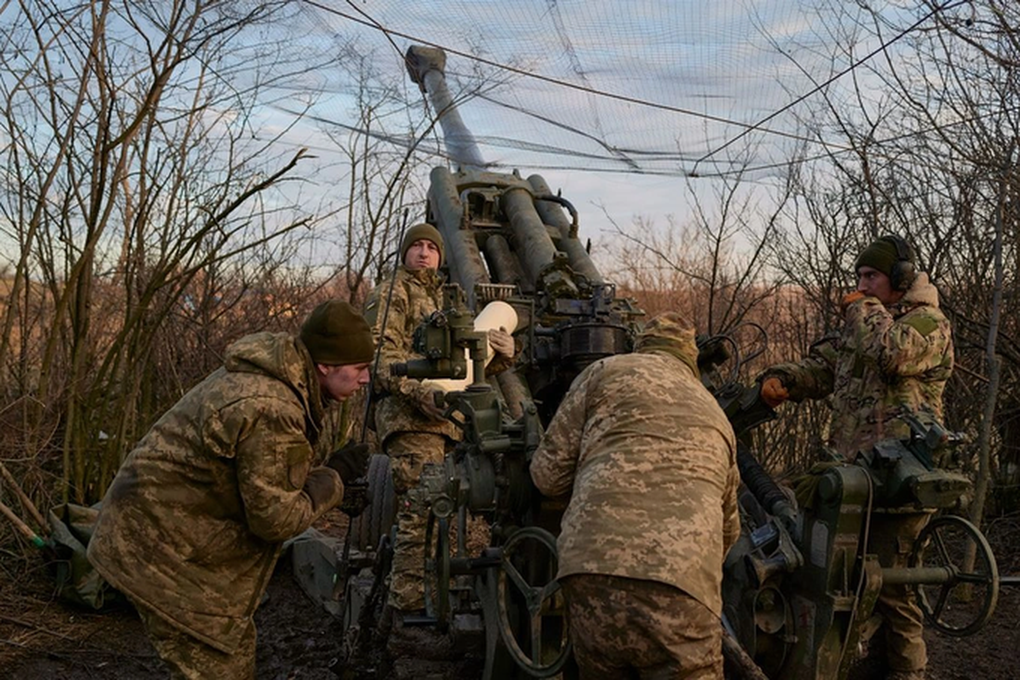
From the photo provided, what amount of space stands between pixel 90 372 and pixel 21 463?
2.49 feet

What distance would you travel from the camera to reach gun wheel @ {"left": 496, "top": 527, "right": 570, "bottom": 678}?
11.8 ft

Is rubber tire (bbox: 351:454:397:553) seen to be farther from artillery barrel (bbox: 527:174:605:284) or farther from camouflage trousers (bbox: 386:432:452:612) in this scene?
artillery barrel (bbox: 527:174:605:284)

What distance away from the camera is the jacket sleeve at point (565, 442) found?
339 centimetres

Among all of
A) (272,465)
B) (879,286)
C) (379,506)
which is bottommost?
(379,506)

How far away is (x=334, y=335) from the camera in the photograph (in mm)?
3322

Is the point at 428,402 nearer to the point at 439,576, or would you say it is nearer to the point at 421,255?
the point at 421,255

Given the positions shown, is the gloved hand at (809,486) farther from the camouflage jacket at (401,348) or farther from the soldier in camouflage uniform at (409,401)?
the camouflage jacket at (401,348)

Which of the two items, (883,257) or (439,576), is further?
(883,257)

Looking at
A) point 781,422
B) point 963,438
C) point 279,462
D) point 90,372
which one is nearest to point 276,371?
point 279,462

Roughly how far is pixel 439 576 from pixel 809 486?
153 cm

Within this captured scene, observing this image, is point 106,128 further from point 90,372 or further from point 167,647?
point 167,647

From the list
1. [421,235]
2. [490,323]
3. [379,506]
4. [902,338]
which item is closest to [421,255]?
[421,235]

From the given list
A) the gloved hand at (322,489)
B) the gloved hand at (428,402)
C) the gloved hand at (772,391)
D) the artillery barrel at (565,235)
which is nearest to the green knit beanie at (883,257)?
the gloved hand at (772,391)

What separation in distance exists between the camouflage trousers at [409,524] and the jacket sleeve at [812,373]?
6.21 ft
